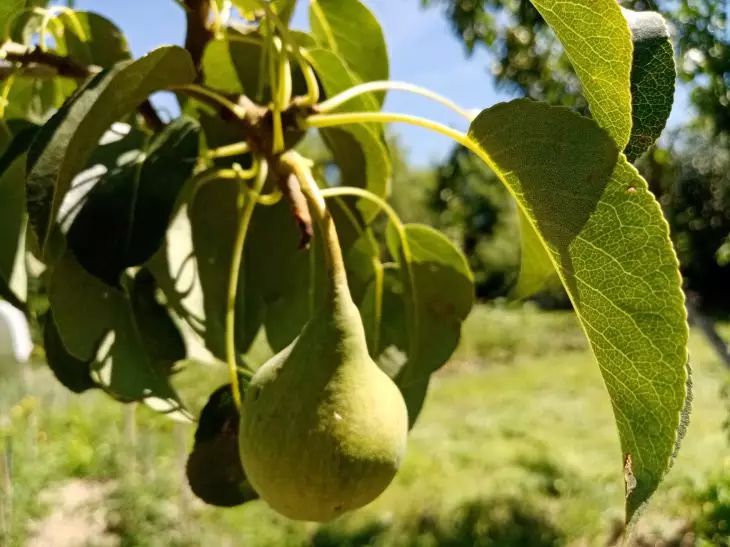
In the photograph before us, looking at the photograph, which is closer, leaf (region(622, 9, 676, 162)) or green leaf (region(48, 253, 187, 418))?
leaf (region(622, 9, 676, 162))

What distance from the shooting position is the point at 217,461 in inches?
26.5

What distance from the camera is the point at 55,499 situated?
4.54 m

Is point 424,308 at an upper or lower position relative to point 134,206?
lower

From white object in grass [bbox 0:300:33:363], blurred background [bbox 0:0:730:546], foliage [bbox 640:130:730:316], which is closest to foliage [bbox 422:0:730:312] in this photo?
blurred background [bbox 0:0:730:546]

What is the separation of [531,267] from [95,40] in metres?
0.48

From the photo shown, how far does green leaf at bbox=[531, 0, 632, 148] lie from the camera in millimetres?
424

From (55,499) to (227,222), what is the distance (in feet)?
14.2

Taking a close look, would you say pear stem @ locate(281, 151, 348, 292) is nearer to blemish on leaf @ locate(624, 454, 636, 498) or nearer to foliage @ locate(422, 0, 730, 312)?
blemish on leaf @ locate(624, 454, 636, 498)

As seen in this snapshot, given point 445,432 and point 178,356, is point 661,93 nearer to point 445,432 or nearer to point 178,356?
point 178,356

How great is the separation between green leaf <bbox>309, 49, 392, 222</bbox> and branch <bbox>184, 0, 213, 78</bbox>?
0.09 meters

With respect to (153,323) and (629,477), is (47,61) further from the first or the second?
(629,477)

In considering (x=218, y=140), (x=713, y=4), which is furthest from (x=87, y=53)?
(x=713, y=4)

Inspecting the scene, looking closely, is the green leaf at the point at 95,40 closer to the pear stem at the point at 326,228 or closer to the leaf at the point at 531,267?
the pear stem at the point at 326,228

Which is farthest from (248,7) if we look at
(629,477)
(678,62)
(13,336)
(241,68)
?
(13,336)
